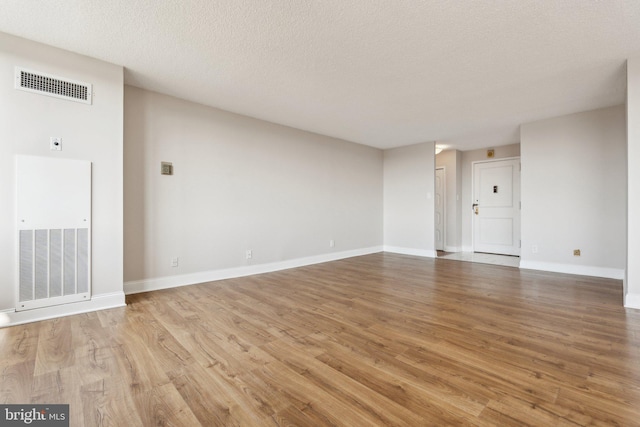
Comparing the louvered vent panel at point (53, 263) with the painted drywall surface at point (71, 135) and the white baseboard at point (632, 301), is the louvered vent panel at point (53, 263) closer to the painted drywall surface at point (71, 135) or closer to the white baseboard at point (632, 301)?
the painted drywall surface at point (71, 135)

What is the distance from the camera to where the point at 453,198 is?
7.11 meters

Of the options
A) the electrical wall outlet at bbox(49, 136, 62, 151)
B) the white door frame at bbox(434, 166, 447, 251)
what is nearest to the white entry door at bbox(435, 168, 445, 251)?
the white door frame at bbox(434, 166, 447, 251)

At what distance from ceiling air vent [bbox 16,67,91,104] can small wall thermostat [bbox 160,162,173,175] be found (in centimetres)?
102

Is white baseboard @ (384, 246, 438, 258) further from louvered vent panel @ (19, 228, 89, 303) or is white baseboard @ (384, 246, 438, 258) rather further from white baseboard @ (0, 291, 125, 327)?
louvered vent panel @ (19, 228, 89, 303)

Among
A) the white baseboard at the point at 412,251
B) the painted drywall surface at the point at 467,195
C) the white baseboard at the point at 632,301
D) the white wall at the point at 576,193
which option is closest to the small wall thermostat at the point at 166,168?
the white baseboard at the point at 412,251

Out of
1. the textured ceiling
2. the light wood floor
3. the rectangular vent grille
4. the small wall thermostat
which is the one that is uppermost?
the textured ceiling

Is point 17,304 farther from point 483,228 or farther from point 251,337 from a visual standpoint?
point 483,228

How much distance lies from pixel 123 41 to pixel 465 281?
4858 mm

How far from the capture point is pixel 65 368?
5.88 ft

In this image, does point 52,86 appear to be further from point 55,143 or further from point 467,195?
point 467,195

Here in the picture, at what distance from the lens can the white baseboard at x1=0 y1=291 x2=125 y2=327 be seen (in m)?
2.48

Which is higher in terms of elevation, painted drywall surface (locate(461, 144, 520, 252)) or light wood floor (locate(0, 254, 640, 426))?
painted drywall surface (locate(461, 144, 520, 252))

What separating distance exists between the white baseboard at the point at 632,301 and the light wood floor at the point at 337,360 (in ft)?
0.44

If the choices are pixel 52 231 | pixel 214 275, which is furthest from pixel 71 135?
pixel 214 275
